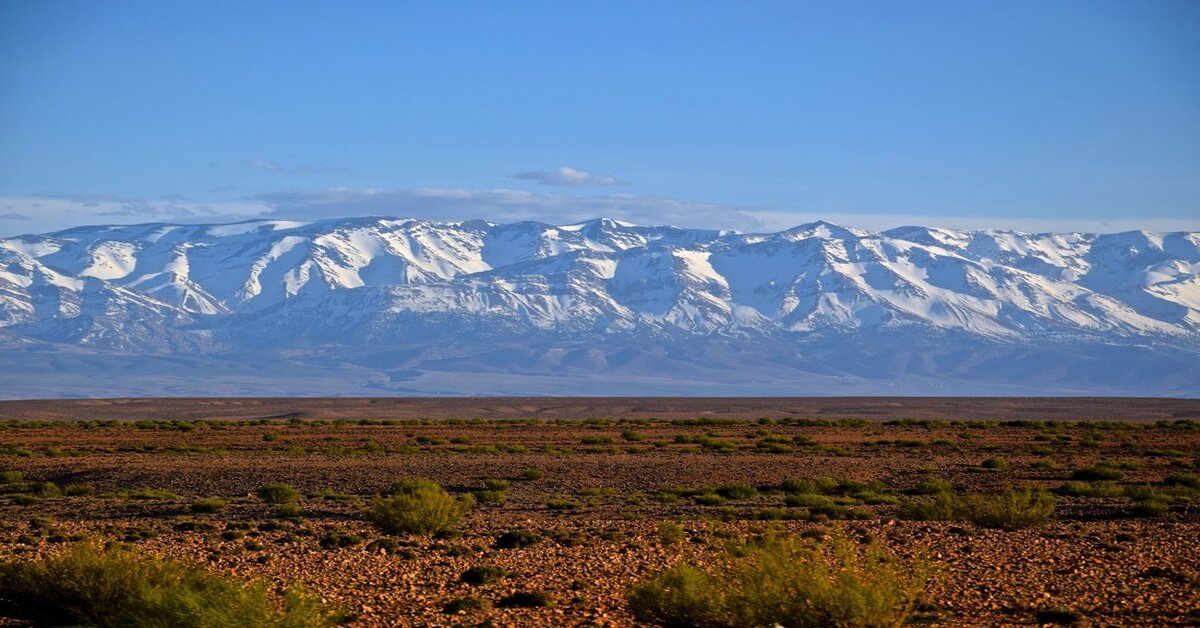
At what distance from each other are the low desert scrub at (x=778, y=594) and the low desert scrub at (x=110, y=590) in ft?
13.4

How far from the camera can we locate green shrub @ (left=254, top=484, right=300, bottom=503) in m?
33.8

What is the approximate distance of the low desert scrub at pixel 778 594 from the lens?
15805 mm

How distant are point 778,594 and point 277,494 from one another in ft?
67.7

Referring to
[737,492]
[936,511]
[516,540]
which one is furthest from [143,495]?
[936,511]

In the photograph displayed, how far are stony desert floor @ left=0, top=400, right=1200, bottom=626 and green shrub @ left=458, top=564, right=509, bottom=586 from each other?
0.15 metres

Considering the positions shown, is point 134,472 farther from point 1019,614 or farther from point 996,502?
point 1019,614

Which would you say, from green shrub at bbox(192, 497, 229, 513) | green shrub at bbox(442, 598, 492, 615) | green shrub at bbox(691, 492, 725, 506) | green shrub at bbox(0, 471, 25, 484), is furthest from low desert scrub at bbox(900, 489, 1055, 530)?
green shrub at bbox(0, 471, 25, 484)

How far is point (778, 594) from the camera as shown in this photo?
52.6 ft

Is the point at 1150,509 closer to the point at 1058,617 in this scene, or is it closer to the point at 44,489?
the point at 1058,617

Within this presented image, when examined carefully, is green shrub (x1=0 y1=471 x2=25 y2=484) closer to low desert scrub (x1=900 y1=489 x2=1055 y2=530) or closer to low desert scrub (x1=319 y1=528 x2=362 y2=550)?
low desert scrub (x1=319 y1=528 x2=362 y2=550)

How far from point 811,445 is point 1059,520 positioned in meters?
27.4

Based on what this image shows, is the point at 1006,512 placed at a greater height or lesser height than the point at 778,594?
lesser

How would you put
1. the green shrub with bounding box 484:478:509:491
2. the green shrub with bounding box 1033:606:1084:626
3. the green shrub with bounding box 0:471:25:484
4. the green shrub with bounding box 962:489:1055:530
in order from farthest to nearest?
the green shrub with bounding box 0:471:25:484 < the green shrub with bounding box 484:478:509:491 < the green shrub with bounding box 962:489:1055:530 < the green shrub with bounding box 1033:606:1084:626

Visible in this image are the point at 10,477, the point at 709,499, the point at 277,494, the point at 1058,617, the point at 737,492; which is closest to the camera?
the point at 1058,617
